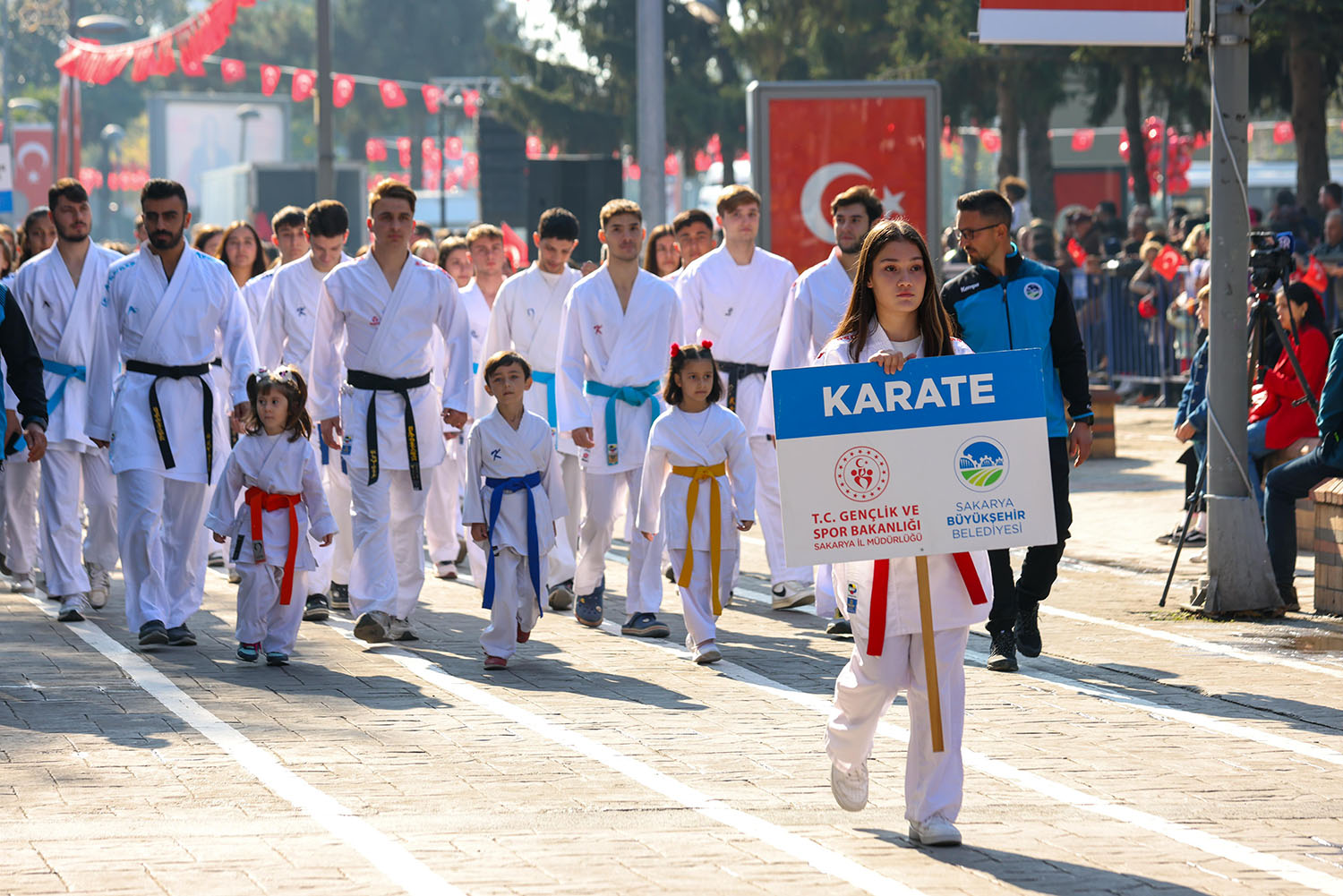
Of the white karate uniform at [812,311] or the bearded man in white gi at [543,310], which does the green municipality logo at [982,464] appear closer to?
the white karate uniform at [812,311]

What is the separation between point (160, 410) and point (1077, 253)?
53.2 feet

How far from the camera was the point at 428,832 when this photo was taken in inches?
235

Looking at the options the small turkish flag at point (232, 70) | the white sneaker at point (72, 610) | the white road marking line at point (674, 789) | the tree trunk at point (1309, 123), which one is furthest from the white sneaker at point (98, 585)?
the small turkish flag at point (232, 70)

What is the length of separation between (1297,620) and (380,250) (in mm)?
4760

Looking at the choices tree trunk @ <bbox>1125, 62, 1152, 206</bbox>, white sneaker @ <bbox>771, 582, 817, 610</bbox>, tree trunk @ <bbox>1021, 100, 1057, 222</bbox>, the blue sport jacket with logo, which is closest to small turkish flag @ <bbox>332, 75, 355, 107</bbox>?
tree trunk @ <bbox>1021, 100, 1057, 222</bbox>

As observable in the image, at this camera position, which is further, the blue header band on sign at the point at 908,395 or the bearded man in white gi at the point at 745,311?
the bearded man in white gi at the point at 745,311

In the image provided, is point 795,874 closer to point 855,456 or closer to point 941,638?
point 941,638

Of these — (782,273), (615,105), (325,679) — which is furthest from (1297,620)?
(615,105)

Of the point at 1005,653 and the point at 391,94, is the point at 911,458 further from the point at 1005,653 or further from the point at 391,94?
the point at 391,94

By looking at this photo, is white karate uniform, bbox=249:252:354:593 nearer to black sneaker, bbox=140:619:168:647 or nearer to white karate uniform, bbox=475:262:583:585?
white karate uniform, bbox=475:262:583:585

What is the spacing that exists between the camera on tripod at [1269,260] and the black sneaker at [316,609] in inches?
199

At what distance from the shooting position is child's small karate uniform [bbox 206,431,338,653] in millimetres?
9023

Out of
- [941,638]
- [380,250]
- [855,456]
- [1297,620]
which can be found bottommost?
[1297,620]

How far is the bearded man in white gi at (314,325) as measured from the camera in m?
11.3
